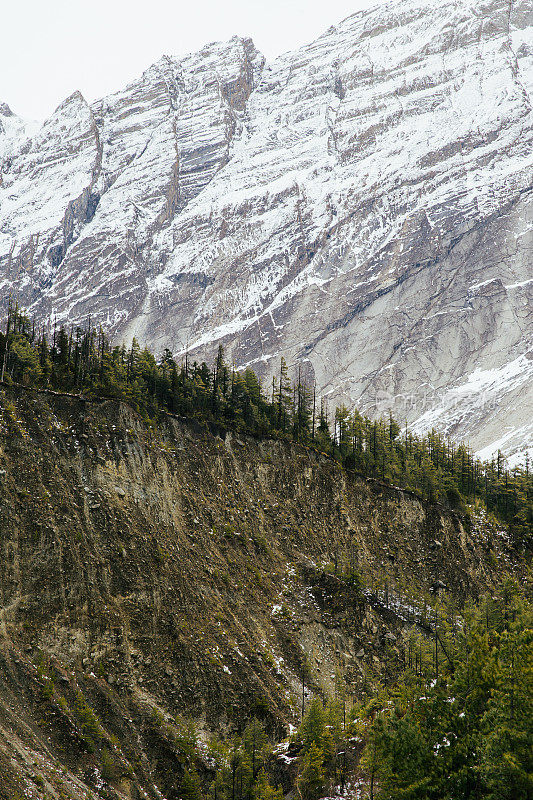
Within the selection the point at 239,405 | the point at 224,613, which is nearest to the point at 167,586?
the point at 224,613

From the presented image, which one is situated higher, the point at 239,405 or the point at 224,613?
the point at 239,405

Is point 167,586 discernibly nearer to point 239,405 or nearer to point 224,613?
point 224,613

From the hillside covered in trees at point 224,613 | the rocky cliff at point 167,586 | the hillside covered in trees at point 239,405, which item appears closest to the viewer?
the hillside covered in trees at point 224,613

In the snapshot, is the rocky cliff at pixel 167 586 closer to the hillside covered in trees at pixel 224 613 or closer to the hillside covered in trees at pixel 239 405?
the hillside covered in trees at pixel 224 613

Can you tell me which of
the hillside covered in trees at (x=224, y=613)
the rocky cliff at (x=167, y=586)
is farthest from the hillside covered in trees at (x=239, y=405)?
the rocky cliff at (x=167, y=586)

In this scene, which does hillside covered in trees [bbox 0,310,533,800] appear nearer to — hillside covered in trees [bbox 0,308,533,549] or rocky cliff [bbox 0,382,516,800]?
rocky cliff [bbox 0,382,516,800]

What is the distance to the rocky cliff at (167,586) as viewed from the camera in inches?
2280

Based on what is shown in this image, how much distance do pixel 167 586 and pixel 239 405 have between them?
45.0m

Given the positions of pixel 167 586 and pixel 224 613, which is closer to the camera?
pixel 167 586

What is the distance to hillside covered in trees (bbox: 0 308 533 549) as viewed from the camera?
90.2m

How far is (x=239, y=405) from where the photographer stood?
114m

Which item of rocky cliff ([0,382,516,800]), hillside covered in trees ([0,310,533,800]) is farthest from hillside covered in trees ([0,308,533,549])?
rocky cliff ([0,382,516,800])

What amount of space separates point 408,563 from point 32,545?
5841cm

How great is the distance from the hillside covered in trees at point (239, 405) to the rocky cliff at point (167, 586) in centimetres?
686
